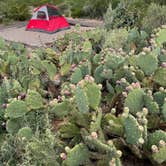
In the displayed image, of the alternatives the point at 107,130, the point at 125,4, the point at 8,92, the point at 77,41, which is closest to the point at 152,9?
the point at 125,4

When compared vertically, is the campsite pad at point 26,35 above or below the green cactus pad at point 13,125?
below

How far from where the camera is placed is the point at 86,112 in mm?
2930

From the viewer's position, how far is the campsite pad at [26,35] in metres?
8.10

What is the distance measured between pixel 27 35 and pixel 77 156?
652 cm

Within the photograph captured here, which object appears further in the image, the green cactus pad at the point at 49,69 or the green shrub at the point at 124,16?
the green shrub at the point at 124,16

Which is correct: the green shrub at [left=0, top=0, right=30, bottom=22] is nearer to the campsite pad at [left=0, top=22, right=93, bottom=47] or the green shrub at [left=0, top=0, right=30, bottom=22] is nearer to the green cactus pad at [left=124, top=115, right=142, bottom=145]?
the campsite pad at [left=0, top=22, right=93, bottom=47]

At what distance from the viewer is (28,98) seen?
3342 millimetres

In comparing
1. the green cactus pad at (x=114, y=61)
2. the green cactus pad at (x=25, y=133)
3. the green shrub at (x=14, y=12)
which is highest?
the green cactus pad at (x=114, y=61)

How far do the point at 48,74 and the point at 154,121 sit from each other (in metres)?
1.38

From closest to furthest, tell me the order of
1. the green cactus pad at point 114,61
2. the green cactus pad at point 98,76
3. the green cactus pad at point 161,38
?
1. the green cactus pad at point 114,61
2. the green cactus pad at point 98,76
3. the green cactus pad at point 161,38

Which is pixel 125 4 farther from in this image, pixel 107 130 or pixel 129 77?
pixel 107 130

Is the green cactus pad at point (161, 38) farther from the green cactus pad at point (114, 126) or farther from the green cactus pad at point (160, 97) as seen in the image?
the green cactus pad at point (114, 126)

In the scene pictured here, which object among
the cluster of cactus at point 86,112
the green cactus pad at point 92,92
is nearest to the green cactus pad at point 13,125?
the cluster of cactus at point 86,112

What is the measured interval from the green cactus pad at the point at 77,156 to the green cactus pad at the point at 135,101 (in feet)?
1.60
